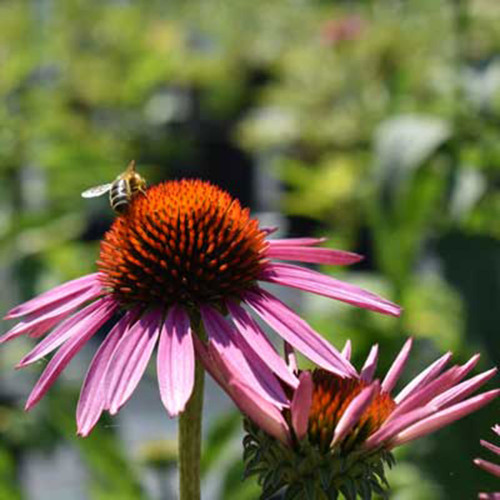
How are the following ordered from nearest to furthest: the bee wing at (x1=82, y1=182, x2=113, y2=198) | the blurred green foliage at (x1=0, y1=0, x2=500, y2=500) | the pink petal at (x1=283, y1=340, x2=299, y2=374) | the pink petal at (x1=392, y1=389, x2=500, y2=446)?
the pink petal at (x1=392, y1=389, x2=500, y2=446) < the pink petal at (x1=283, y1=340, x2=299, y2=374) < the bee wing at (x1=82, y1=182, x2=113, y2=198) < the blurred green foliage at (x1=0, y1=0, x2=500, y2=500)

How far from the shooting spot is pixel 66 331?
530 millimetres

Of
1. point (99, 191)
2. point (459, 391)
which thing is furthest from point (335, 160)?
point (459, 391)

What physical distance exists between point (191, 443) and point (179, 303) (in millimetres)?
86

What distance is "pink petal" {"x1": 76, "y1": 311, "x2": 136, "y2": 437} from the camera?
0.43 meters

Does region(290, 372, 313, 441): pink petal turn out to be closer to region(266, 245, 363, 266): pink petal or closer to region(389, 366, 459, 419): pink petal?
region(389, 366, 459, 419): pink petal

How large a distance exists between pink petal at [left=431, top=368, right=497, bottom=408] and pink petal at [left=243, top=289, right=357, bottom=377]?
45 millimetres

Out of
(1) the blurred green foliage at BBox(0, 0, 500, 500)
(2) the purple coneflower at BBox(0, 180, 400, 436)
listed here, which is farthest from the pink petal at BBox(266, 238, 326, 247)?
(1) the blurred green foliage at BBox(0, 0, 500, 500)

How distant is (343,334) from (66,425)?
0.55m

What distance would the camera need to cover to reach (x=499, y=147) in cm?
142

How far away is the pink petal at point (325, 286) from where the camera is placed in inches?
20.1

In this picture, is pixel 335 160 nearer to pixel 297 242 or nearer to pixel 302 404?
pixel 297 242

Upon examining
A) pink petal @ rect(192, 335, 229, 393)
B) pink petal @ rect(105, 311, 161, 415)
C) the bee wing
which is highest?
the bee wing

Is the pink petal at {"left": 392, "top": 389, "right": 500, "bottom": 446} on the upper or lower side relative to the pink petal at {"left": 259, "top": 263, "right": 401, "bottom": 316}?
lower

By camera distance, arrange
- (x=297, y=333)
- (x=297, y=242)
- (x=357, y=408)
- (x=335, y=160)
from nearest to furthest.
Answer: (x=357, y=408) → (x=297, y=333) → (x=297, y=242) → (x=335, y=160)
